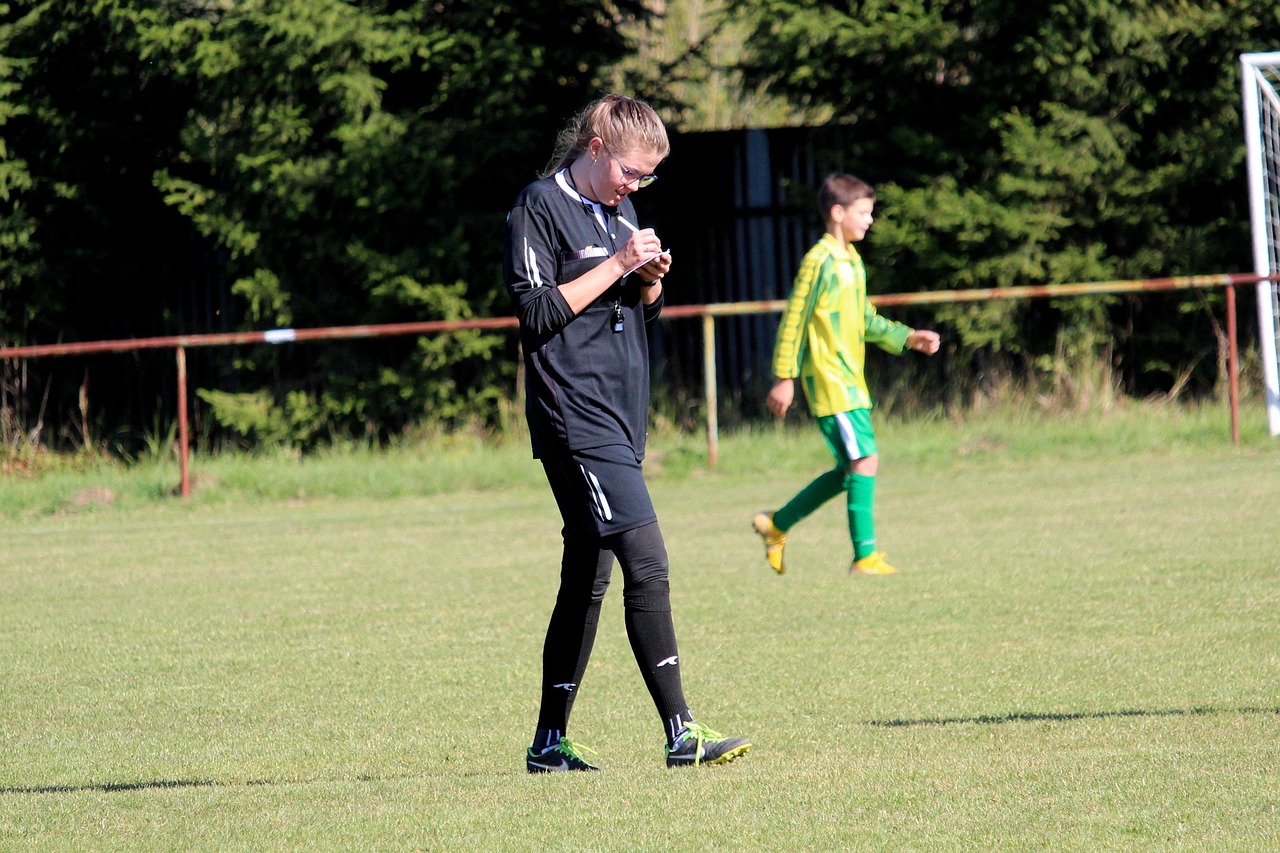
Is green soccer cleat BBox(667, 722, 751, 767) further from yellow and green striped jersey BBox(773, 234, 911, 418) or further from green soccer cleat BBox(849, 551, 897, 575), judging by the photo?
yellow and green striped jersey BBox(773, 234, 911, 418)

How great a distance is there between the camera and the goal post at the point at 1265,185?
13.9 metres

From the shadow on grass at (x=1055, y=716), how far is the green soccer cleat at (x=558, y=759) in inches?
39.7

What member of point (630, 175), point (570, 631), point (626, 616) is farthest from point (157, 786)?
point (630, 175)

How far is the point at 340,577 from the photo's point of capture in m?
9.11

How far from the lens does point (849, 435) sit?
8.41m

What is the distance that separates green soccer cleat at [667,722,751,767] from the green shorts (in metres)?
4.02

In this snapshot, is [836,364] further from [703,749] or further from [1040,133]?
[1040,133]

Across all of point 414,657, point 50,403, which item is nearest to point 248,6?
point 50,403

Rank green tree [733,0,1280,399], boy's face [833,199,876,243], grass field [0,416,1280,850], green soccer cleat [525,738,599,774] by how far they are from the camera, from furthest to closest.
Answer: green tree [733,0,1280,399] < boy's face [833,199,876,243] < green soccer cleat [525,738,599,774] < grass field [0,416,1280,850]

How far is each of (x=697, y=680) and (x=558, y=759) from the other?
1445mm

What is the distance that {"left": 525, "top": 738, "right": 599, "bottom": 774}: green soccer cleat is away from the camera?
15.1 feet

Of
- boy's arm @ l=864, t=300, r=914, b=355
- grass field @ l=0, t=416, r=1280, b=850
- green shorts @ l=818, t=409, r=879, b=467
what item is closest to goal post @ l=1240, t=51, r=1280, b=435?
grass field @ l=0, t=416, r=1280, b=850

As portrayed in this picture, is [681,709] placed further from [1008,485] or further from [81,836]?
[1008,485]

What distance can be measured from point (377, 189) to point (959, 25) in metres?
6.19
